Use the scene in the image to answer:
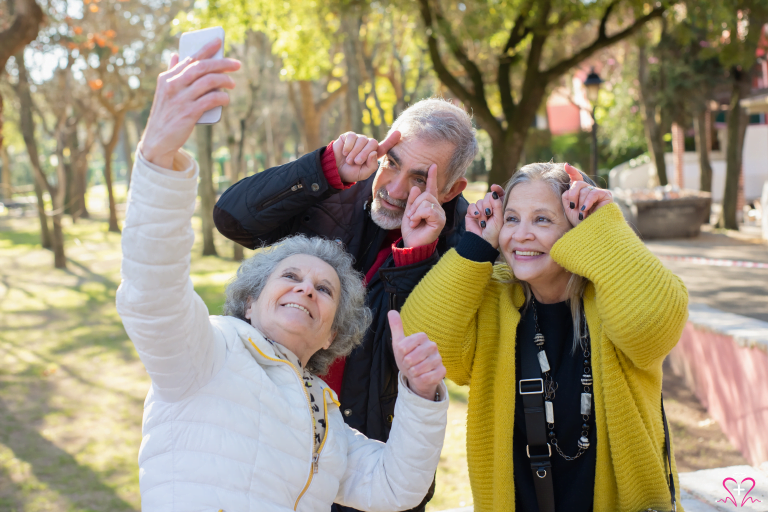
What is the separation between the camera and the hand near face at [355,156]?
8.34 ft

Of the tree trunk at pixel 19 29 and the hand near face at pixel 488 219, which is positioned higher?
the tree trunk at pixel 19 29

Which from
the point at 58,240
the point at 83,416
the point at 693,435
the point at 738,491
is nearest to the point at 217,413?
the point at 738,491

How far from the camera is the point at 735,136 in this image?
16.2 meters

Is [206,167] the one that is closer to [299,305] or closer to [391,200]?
[391,200]

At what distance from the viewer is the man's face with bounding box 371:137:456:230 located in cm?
269

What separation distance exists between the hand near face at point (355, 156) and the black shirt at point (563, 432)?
2.83ft

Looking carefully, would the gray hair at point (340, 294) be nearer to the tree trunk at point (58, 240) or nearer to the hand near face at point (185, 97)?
the hand near face at point (185, 97)

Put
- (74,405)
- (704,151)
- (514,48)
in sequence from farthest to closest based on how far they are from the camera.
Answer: (704,151) < (514,48) < (74,405)

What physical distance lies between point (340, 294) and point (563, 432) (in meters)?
0.92

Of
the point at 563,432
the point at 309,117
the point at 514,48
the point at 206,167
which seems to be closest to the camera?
the point at 563,432

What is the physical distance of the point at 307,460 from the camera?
1894 millimetres

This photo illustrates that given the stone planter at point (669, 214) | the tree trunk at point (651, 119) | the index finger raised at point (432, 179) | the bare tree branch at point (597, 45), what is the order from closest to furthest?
1. the index finger raised at point (432, 179)
2. the bare tree branch at point (597, 45)
3. the stone planter at point (669, 214)
4. the tree trunk at point (651, 119)

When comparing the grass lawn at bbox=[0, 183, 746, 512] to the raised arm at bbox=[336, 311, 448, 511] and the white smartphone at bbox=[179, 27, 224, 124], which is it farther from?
the white smartphone at bbox=[179, 27, 224, 124]

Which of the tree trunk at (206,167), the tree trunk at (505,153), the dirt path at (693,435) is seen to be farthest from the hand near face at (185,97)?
the tree trunk at (206,167)
